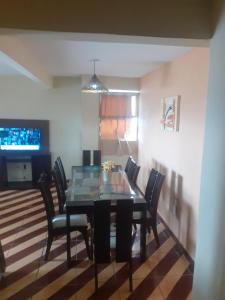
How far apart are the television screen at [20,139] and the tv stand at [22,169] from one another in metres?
0.21

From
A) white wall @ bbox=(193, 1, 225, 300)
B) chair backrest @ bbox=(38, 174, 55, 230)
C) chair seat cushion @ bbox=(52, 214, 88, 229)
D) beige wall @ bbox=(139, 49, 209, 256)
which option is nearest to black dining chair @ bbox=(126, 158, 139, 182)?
beige wall @ bbox=(139, 49, 209, 256)

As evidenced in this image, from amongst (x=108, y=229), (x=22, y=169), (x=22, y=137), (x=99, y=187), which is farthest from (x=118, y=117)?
(x=108, y=229)

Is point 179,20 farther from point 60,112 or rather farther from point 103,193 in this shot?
point 60,112

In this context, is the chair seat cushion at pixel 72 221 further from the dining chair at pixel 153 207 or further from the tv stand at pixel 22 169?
the tv stand at pixel 22 169

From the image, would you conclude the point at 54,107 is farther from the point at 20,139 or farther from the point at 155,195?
the point at 155,195

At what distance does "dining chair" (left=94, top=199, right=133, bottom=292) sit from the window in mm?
3516

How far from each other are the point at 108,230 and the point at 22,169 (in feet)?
13.0

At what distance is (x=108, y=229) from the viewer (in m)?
2.37

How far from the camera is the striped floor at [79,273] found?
7.85 ft

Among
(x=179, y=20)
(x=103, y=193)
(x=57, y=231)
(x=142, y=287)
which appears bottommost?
(x=142, y=287)

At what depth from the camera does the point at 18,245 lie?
318 cm

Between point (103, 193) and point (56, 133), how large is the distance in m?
3.26

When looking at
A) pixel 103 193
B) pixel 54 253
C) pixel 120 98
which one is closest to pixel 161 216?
pixel 103 193

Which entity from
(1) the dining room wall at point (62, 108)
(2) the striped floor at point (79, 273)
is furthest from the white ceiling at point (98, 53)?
(2) the striped floor at point (79, 273)
